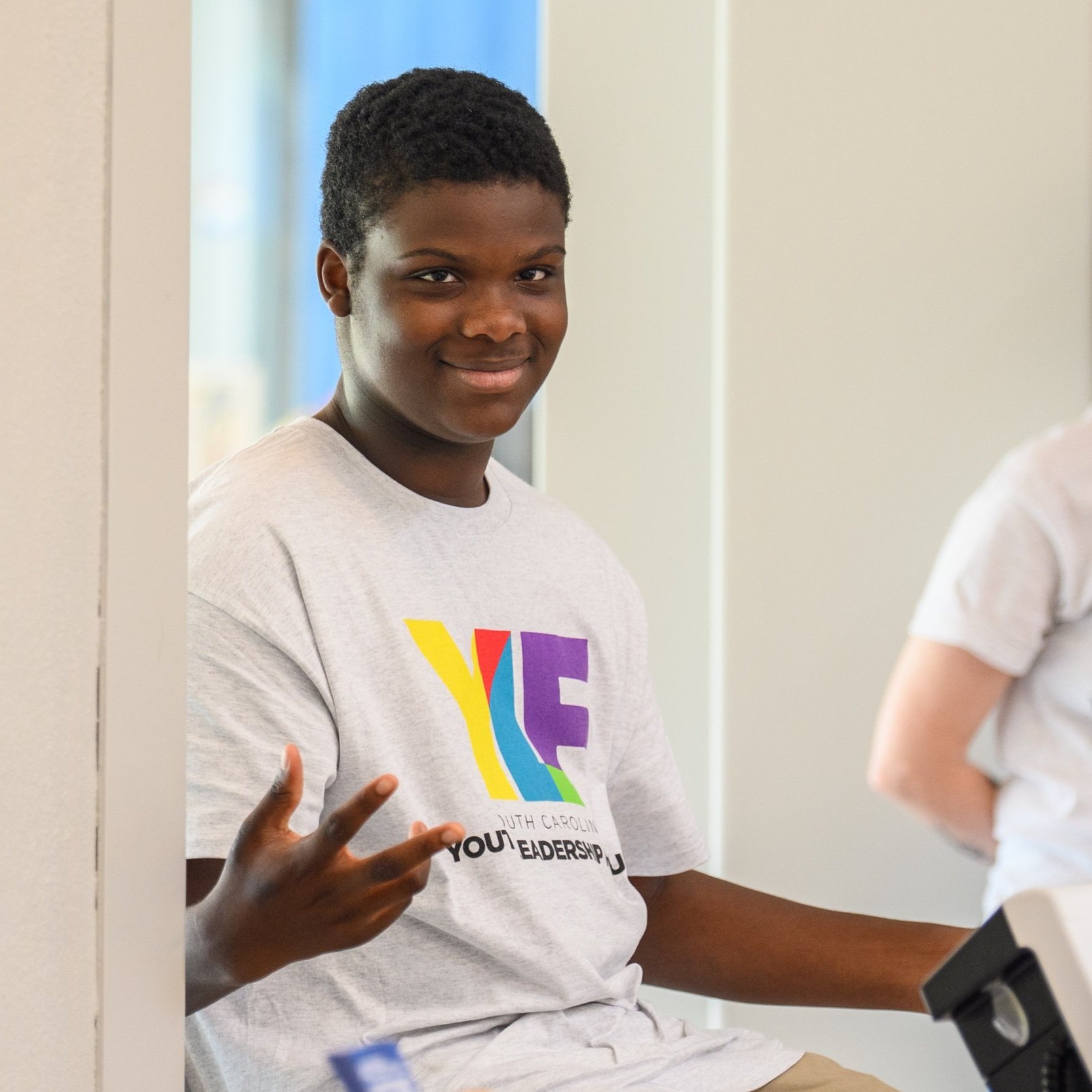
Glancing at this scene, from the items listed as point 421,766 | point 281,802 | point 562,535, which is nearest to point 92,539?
point 281,802

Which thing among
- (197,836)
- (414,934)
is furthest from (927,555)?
(197,836)

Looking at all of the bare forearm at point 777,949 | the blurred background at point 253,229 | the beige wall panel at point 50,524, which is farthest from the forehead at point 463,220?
the blurred background at point 253,229

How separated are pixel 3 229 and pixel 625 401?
1.35 meters

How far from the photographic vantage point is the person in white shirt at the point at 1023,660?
1.27m

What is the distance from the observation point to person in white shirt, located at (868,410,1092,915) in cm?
127

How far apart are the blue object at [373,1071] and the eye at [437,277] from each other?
0.65 metres

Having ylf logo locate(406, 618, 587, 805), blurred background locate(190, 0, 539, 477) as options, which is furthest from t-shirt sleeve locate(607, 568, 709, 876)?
blurred background locate(190, 0, 539, 477)

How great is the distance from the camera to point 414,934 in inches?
39.8

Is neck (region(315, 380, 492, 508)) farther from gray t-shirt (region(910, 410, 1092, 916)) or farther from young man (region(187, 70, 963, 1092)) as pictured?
gray t-shirt (region(910, 410, 1092, 916))

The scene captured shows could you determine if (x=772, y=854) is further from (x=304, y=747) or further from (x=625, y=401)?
(x=304, y=747)

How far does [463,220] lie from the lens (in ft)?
3.62

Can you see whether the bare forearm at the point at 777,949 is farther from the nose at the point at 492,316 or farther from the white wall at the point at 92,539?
the white wall at the point at 92,539

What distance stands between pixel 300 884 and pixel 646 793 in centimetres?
59

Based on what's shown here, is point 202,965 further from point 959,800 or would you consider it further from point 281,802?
point 959,800
